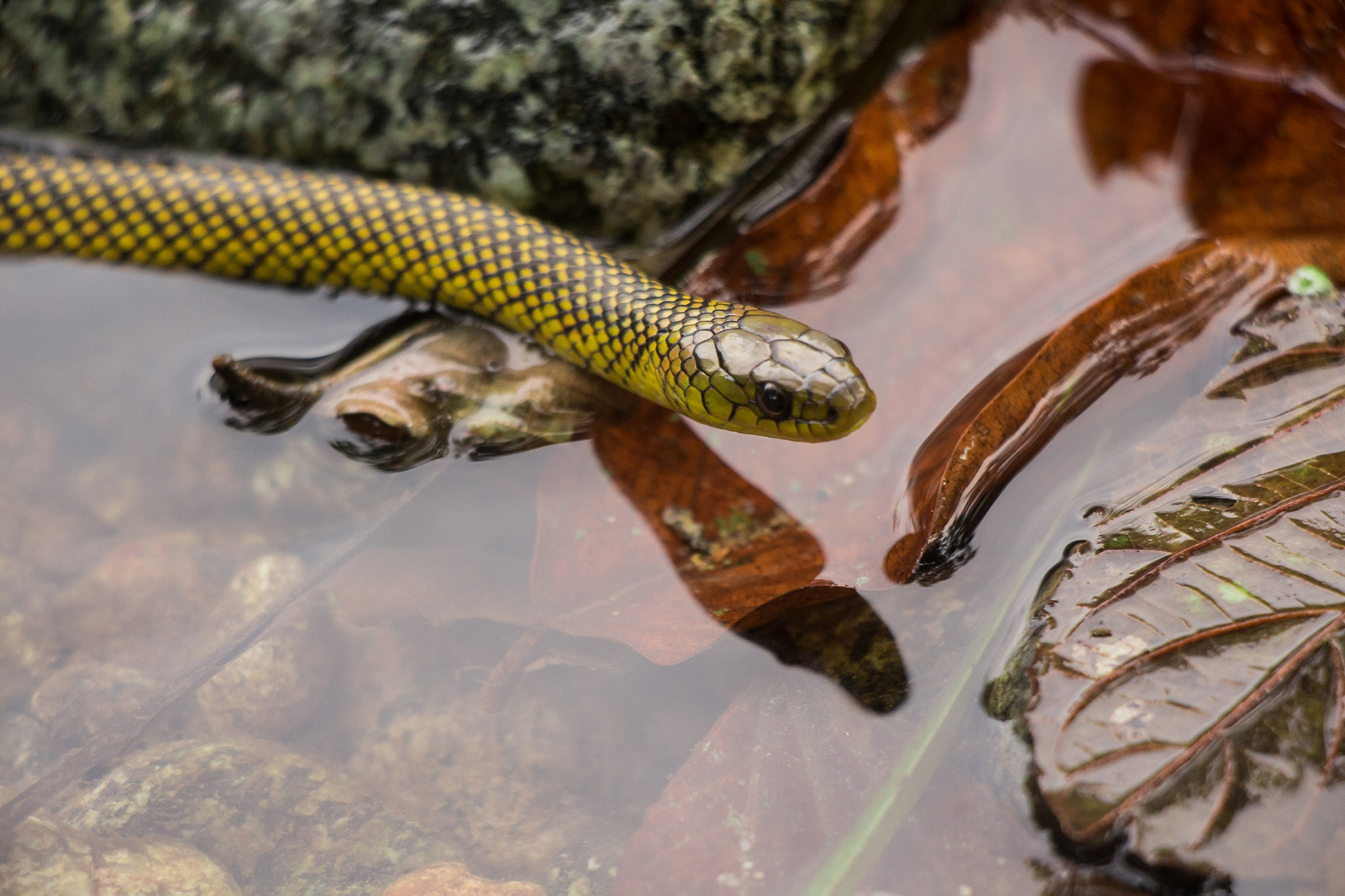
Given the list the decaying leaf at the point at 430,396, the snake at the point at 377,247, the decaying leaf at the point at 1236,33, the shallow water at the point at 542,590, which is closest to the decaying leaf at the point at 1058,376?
the shallow water at the point at 542,590

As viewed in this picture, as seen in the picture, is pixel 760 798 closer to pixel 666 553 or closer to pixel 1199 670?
pixel 666 553

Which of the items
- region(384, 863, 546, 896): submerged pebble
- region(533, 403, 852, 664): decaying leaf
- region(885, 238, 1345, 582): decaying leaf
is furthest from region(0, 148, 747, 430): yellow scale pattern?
region(384, 863, 546, 896): submerged pebble

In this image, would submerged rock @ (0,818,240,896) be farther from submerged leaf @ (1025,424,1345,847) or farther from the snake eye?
submerged leaf @ (1025,424,1345,847)

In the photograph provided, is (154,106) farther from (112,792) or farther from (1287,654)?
(1287,654)

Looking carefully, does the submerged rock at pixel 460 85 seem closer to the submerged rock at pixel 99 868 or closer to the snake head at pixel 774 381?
the snake head at pixel 774 381

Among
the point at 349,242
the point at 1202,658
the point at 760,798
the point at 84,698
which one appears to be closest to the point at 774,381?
the point at 760,798

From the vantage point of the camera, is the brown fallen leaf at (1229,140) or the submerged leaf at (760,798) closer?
the submerged leaf at (760,798)

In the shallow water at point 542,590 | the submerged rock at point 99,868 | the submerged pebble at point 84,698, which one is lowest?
the submerged rock at point 99,868
